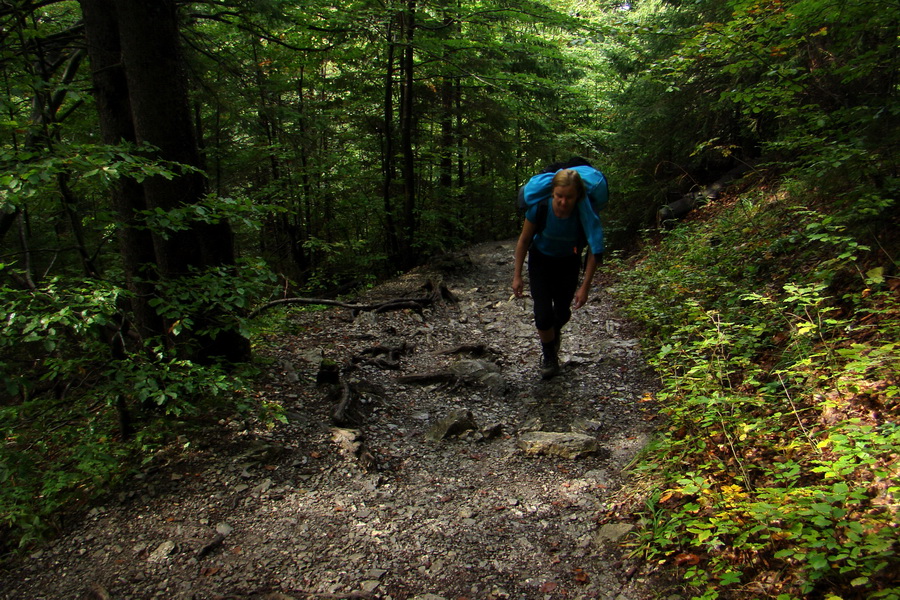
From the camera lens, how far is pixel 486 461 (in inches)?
151

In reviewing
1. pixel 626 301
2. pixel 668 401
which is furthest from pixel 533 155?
pixel 668 401

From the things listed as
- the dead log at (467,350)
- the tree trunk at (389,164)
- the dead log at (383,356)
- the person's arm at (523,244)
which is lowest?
the dead log at (467,350)

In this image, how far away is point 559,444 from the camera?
12.6 feet

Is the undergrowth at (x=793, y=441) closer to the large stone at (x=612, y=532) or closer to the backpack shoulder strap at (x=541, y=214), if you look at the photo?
the large stone at (x=612, y=532)

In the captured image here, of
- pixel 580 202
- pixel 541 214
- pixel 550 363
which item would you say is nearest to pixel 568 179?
pixel 580 202

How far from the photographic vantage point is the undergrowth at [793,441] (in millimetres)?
1947

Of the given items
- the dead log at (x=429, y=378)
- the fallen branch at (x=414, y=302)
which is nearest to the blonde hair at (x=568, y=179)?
the dead log at (x=429, y=378)

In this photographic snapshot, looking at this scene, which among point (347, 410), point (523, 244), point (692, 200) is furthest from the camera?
point (692, 200)

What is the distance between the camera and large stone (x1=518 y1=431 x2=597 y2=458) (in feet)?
12.3

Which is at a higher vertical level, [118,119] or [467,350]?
[118,119]

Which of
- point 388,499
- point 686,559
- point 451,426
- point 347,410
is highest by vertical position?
point 347,410

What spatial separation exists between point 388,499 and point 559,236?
2843 millimetres

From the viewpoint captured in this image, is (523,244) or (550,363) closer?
(523,244)

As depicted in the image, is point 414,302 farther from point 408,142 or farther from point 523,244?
point 408,142
